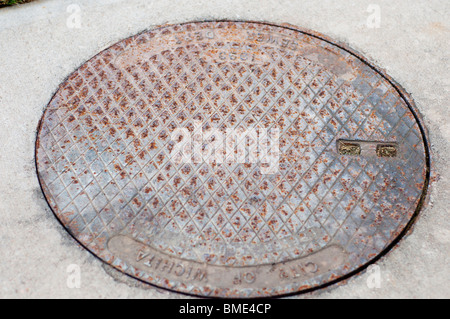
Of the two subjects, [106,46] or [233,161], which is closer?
[233,161]

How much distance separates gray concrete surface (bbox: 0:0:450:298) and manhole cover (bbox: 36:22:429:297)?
0.08 metres

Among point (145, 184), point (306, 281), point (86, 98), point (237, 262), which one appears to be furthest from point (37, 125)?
point (306, 281)

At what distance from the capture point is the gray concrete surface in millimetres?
2033

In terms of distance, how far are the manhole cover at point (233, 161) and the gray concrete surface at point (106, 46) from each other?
0.08 metres

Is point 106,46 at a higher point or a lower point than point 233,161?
higher

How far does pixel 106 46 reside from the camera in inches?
103

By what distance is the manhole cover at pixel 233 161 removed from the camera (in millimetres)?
2055

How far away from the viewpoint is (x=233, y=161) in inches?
87.8

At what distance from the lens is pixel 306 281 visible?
201cm

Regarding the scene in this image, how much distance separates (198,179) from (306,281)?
688 millimetres

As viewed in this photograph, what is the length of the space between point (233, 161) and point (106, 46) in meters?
1.06

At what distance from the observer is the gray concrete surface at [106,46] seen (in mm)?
2033

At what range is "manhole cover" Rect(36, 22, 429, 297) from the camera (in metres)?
2.05
